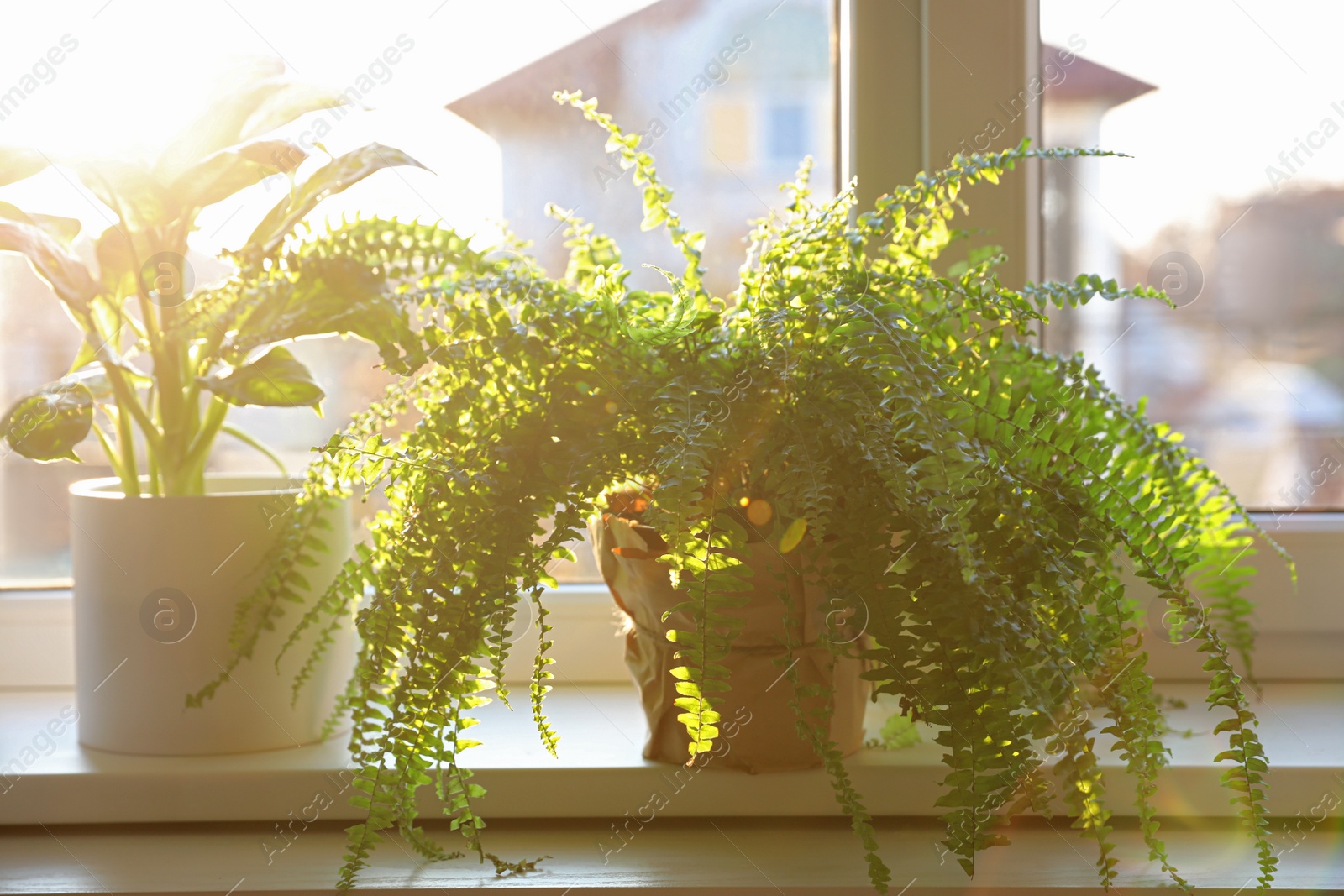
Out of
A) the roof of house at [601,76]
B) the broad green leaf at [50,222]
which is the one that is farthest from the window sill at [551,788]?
the roof of house at [601,76]

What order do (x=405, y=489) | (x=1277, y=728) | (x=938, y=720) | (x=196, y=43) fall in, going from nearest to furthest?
(x=938, y=720)
(x=405, y=489)
(x=1277, y=728)
(x=196, y=43)

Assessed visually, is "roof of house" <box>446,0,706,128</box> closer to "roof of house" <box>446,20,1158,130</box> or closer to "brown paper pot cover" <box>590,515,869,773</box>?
"roof of house" <box>446,20,1158,130</box>

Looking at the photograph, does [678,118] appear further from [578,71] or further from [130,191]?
[130,191]

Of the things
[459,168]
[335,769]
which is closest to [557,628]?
[335,769]

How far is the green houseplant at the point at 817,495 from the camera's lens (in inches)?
23.6

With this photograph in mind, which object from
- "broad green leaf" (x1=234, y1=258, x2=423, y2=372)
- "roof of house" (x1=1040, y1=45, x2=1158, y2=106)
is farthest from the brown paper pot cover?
"roof of house" (x1=1040, y1=45, x2=1158, y2=106)

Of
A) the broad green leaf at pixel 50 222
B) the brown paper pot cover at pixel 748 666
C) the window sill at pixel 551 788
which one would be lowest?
the window sill at pixel 551 788

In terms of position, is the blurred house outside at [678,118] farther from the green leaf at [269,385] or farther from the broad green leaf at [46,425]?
the broad green leaf at [46,425]

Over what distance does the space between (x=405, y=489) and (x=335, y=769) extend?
26 cm

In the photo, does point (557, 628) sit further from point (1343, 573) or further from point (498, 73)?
point (1343, 573)

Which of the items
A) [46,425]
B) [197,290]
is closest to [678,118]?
[197,290]

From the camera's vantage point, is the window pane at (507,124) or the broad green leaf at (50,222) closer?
the broad green leaf at (50,222)

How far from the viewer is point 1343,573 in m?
1.11

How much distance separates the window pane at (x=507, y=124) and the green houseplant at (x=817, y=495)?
32cm
